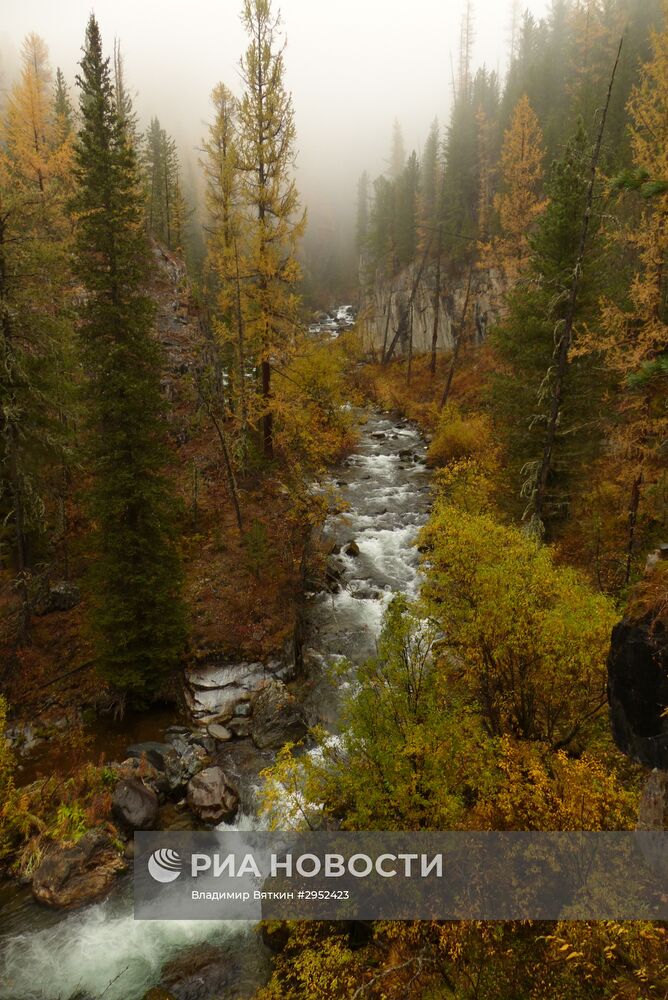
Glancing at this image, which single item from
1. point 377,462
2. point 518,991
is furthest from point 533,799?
point 377,462

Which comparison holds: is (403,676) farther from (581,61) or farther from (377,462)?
(581,61)

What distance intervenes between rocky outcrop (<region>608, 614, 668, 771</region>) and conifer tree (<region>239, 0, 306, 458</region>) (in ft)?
54.4

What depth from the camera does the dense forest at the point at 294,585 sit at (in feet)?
27.9

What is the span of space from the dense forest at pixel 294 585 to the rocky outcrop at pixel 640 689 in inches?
2.6

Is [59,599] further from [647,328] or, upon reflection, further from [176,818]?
[647,328]

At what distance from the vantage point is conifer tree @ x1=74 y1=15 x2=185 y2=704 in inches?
523

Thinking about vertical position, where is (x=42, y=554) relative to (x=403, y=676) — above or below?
below

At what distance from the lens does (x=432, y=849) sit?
8.45m

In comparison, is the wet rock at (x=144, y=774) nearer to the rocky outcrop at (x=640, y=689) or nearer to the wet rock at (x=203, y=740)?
the wet rock at (x=203, y=740)

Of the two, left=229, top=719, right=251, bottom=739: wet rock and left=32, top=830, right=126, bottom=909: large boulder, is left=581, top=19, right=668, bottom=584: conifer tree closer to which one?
left=229, top=719, right=251, bottom=739: wet rock

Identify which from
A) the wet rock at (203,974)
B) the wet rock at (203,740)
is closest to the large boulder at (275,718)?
the wet rock at (203,740)

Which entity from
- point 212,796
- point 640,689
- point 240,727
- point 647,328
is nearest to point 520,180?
point 647,328

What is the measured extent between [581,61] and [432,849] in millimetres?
60648

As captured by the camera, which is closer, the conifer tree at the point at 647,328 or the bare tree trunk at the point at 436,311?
the conifer tree at the point at 647,328
